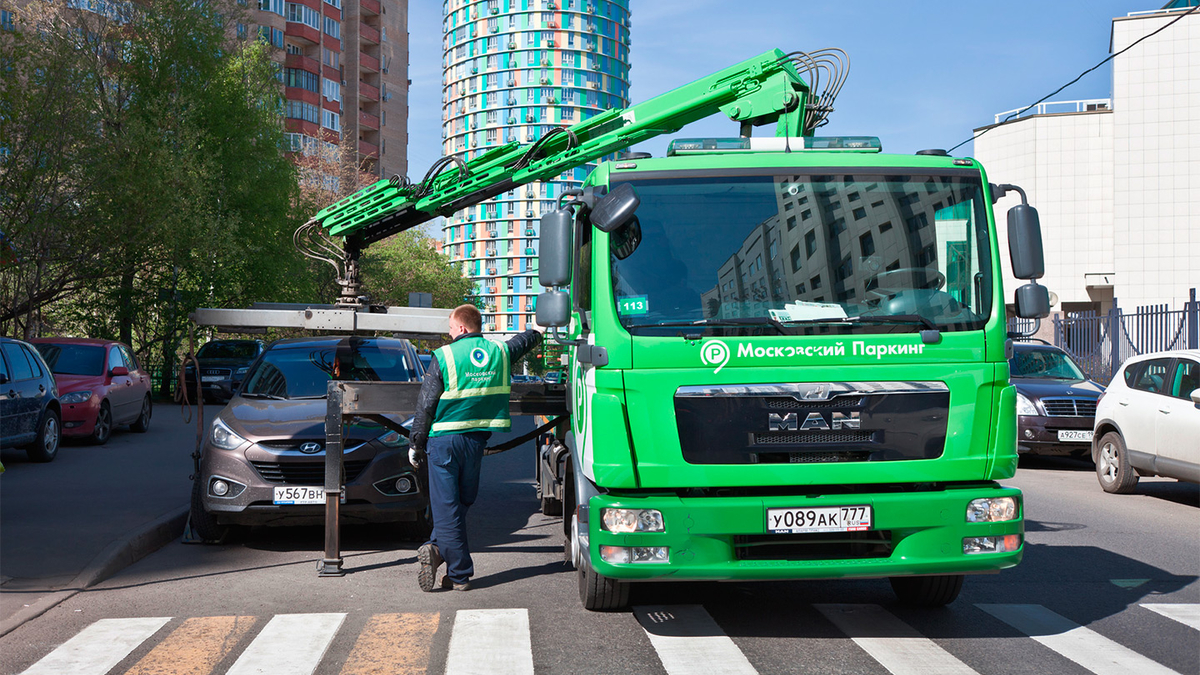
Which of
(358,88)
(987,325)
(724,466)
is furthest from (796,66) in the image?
(358,88)

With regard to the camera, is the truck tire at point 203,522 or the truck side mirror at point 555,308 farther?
the truck tire at point 203,522

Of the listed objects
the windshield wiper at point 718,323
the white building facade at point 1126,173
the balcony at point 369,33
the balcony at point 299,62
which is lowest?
the windshield wiper at point 718,323

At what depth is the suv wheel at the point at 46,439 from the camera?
46.7 ft

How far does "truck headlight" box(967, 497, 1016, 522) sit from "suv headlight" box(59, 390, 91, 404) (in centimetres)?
1461

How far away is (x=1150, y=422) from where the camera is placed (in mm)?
11547

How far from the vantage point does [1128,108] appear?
40.2m

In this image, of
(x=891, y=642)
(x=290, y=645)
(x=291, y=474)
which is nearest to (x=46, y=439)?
(x=291, y=474)

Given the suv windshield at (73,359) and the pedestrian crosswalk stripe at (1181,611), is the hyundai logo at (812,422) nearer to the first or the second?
the pedestrian crosswalk stripe at (1181,611)

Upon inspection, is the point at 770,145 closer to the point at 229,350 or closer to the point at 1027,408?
the point at 1027,408

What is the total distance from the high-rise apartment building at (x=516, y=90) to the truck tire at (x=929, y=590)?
13697 cm

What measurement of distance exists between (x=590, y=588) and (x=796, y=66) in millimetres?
Result: 5769

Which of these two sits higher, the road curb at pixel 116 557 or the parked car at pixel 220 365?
the parked car at pixel 220 365

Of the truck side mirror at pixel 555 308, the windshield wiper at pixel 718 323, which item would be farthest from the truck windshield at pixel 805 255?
the truck side mirror at pixel 555 308

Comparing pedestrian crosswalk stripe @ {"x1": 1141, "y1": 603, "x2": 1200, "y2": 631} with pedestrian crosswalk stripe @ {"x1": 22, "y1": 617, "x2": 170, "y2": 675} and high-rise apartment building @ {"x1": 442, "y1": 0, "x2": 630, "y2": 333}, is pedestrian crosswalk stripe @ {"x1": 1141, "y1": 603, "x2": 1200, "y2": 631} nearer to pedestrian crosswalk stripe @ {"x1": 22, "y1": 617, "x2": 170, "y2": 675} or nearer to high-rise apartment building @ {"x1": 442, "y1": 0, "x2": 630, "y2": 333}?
pedestrian crosswalk stripe @ {"x1": 22, "y1": 617, "x2": 170, "y2": 675}
